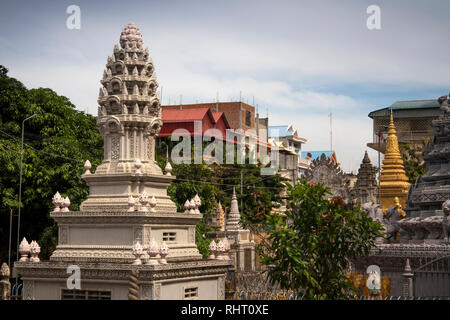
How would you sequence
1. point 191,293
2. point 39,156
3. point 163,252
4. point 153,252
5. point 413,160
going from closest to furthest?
1. point 153,252
2. point 163,252
3. point 191,293
4. point 39,156
5. point 413,160

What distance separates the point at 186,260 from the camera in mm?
24781

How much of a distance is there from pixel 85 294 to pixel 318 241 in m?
7.47

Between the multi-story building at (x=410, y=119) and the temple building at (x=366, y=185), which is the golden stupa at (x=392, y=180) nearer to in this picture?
the temple building at (x=366, y=185)

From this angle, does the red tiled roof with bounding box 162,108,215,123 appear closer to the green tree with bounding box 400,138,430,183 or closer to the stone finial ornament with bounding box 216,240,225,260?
the green tree with bounding box 400,138,430,183

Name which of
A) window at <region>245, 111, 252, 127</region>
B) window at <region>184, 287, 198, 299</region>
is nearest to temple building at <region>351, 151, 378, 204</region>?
window at <region>184, 287, 198, 299</region>

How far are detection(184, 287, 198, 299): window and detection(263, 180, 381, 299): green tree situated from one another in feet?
8.63

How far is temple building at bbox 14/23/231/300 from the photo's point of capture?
2288 cm

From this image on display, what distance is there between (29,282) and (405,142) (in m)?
47.6

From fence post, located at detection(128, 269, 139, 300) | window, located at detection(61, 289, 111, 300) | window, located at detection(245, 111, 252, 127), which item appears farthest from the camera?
window, located at detection(245, 111, 252, 127)

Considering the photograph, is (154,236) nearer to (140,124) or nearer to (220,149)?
(140,124)

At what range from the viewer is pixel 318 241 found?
76.5 feet

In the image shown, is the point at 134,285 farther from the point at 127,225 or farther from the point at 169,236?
the point at 169,236

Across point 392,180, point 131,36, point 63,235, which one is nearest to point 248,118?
point 392,180

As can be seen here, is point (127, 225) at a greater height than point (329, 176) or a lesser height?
lesser
